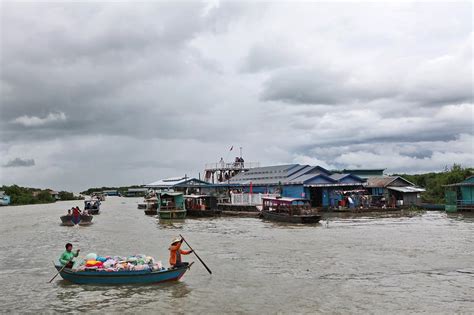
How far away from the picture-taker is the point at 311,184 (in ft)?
160

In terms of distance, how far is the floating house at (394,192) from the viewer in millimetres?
50116

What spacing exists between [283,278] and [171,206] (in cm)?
3167

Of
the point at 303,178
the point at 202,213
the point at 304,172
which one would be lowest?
the point at 202,213

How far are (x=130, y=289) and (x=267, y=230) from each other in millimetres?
18782

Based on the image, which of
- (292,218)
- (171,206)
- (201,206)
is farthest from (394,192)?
(171,206)

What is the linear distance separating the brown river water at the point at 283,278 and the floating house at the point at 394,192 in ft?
71.7

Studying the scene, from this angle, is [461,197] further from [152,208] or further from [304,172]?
[152,208]

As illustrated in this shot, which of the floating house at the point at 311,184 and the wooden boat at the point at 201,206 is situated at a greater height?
the floating house at the point at 311,184

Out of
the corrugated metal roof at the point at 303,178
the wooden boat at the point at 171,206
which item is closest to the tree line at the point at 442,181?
the corrugated metal roof at the point at 303,178

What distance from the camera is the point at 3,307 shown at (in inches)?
519

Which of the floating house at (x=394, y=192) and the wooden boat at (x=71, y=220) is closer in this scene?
the wooden boat at (x=71, y=220)

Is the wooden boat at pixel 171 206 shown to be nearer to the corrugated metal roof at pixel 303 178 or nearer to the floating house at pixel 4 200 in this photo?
the corrugated metal roof at pixel 303 178

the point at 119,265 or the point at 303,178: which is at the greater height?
the point at 303,178

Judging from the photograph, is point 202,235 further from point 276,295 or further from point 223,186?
point 223,186
